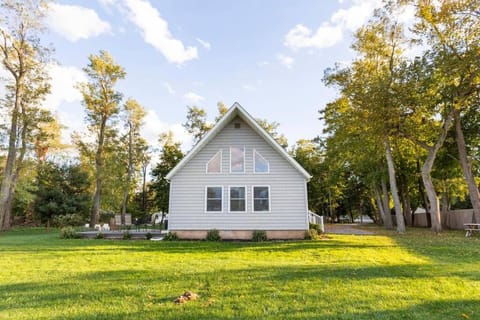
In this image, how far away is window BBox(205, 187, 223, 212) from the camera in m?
12.1

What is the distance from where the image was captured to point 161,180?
24875 mm

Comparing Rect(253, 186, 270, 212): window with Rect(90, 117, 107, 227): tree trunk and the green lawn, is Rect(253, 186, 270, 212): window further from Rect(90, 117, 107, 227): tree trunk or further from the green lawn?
Rect(90, 117, 107, 227): tree trunk

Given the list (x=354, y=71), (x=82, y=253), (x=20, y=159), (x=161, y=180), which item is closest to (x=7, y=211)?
(x=20, y=159)

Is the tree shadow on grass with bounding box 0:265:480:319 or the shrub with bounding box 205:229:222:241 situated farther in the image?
the shrub with bounding box 205:229:222:241

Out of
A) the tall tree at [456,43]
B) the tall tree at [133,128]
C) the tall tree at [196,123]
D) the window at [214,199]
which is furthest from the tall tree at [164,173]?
the tall tree at [456,43]

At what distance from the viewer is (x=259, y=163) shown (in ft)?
40.7

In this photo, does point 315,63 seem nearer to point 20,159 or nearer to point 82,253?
point 82,253

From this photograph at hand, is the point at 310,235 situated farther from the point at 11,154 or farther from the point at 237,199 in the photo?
the point at 11,154

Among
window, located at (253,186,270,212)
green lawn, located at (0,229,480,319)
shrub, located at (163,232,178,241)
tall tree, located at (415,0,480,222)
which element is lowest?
green lawn, located at (0,229,480,319)

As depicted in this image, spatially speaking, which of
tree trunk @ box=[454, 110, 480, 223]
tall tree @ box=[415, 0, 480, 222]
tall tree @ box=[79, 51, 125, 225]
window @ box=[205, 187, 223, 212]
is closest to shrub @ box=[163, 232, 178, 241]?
window @ box=[205, 187, 223, 212]

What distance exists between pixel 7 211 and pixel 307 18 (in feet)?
83.2

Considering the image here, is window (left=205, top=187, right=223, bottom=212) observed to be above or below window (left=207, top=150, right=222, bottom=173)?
below

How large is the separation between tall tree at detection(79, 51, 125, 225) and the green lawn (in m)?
14.5

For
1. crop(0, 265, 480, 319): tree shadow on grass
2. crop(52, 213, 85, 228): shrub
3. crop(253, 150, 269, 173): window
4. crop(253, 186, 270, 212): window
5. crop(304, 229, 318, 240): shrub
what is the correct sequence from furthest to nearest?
crop(52, 213, 85, 228): shrub
crop(253, 150, 269, 173): window
crop(253, 186, 270, 212): window
crop(304, 229, 318, 240): shrub
crop(0, 265, 480, 319): tree shadow on grass
